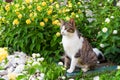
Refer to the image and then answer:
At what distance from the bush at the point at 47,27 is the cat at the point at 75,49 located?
30cm

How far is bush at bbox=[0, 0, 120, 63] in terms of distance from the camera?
4797 millimetres

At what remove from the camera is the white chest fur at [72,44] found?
4395mm

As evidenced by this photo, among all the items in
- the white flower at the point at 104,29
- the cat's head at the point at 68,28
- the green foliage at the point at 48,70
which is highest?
the cat's head at the point at 68,28

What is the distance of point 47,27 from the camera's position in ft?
17.0

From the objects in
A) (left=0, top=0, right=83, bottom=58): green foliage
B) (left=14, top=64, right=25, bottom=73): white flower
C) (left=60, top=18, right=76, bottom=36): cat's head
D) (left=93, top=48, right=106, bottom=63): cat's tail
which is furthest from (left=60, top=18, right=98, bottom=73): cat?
(left=14, top=64, right=25, bottom=73): white flower

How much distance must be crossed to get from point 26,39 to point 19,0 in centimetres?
91

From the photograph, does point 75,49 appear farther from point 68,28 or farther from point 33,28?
point 33,28

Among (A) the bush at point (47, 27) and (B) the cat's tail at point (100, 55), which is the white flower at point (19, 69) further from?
(B) the cat's tail at point (100, 55)

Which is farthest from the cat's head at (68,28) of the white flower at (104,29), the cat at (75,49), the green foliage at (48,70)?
the white flower at (104,29)

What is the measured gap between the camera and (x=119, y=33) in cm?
481

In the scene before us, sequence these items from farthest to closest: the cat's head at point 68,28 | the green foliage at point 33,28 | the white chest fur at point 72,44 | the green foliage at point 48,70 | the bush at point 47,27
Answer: the green foliage at point 33,28 < the bush at point 47,27 < the white chest fur at point 72,44 < the cat's head at point 68,28 < the green foliage at point 48,70

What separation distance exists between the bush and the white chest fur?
1.41 feet

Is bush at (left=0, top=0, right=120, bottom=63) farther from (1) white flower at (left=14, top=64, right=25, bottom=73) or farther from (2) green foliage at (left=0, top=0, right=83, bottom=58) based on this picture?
(1) white flower at (left=14, top=64, right=25, bottom=73)

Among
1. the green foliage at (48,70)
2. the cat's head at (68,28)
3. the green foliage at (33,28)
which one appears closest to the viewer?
the green foliage at (48,70)
